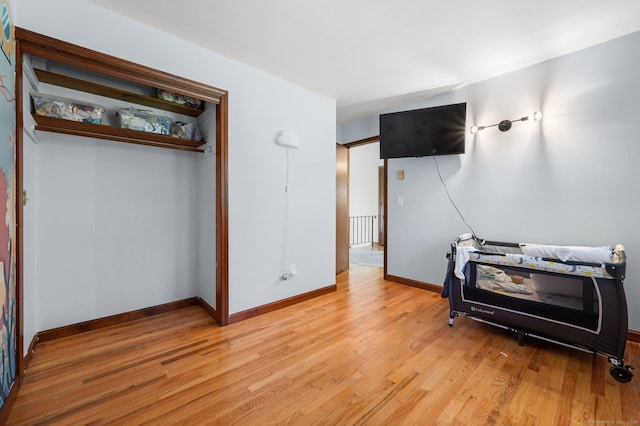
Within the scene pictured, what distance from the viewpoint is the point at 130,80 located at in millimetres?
1898

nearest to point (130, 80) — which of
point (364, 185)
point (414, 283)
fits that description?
point (414, 283)

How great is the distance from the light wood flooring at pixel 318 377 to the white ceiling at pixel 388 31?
238 centimetres

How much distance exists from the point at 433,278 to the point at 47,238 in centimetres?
376

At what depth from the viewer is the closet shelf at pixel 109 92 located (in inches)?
77.2

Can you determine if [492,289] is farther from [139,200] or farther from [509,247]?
[139,200]

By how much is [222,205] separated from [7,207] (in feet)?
4.01

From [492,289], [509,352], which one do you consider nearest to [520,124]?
[492,289]

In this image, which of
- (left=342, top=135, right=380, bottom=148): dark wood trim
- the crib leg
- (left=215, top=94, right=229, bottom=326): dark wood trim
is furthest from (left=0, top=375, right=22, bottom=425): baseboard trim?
(left=342, top=135, right=380, bottom=148): dark wood trim

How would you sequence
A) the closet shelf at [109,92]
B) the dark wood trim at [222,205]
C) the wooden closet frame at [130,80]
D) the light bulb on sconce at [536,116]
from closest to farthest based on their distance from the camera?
the wooden closet frame at [130,80], the closet shelf at [109,92], the dark wood trim at [222,205], the light bulb on sconce at [536,116]

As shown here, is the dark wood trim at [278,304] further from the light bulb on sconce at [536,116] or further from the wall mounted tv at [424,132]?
the light bulb on sconce at [536,116]

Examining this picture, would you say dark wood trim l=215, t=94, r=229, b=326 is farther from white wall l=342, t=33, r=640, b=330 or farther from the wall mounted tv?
white wall l=342, t=33, r=640, b=330

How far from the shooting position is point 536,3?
1.71m

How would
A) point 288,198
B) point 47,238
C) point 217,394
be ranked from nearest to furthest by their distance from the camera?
1. point 217,394
2. point 47,238
3. point 288,198

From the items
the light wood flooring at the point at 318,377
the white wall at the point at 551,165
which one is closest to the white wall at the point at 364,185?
the white wall at the point at 551,165
